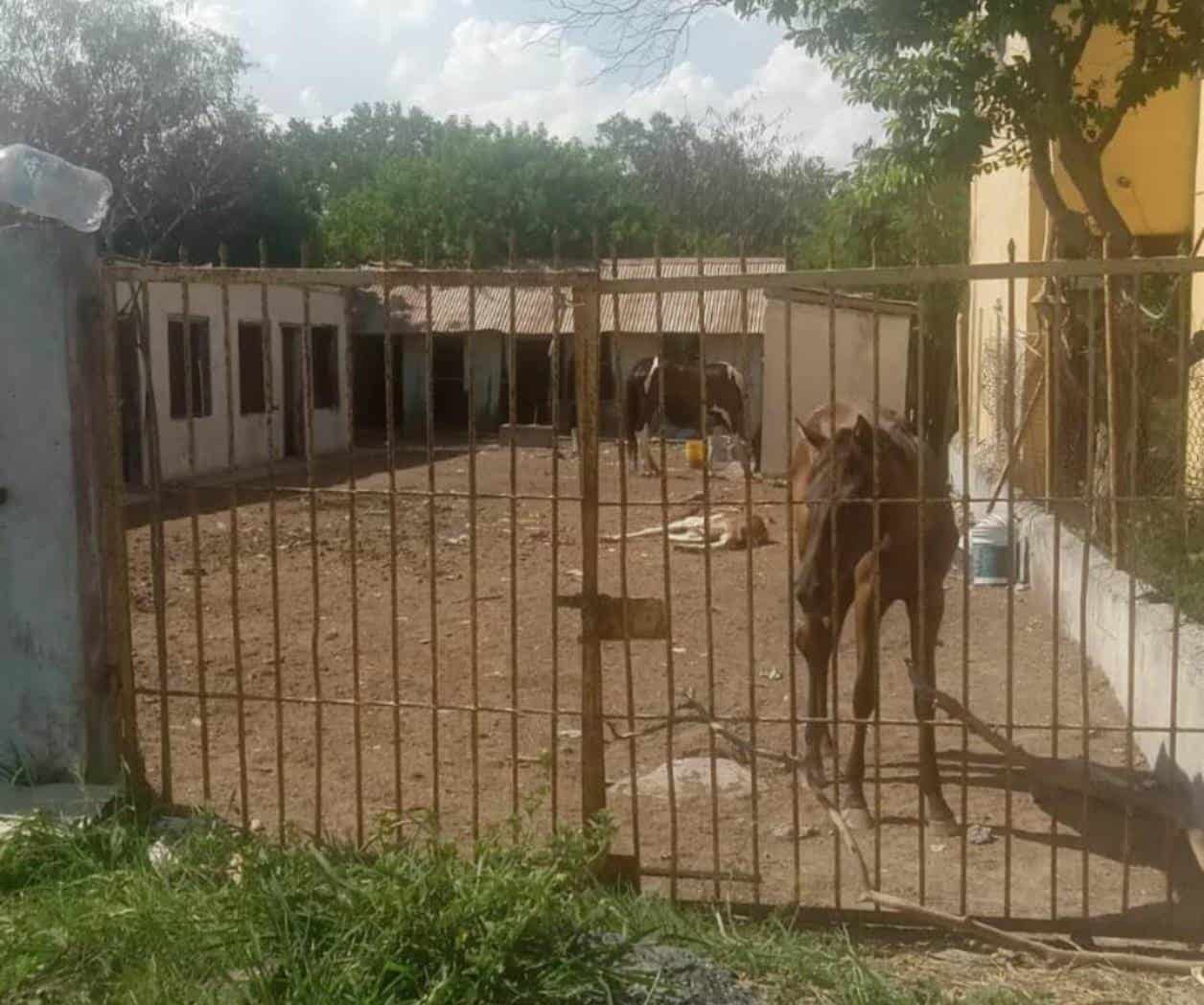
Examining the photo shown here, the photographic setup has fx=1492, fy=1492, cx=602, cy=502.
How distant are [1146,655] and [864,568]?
1.66 metres

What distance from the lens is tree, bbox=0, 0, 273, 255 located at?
31.4 metres

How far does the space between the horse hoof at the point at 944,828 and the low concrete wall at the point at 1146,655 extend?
0.87m

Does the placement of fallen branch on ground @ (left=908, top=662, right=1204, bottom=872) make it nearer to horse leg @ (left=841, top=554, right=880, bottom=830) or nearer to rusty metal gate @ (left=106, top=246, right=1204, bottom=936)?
rusty metal gate @ (left=106, top=246, right=1204, bottom=936)

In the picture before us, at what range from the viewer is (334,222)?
138 ft

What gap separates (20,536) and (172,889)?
5.36ft

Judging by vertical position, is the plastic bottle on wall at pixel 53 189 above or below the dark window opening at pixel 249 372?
above

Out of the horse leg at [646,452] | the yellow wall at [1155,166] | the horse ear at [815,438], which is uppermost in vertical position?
the yellow wall at [1155,166]

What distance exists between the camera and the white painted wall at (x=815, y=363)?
17766 mm

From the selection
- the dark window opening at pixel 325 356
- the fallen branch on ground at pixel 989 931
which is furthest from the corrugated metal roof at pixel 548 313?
the fallen branch on ground at pixel 989 931

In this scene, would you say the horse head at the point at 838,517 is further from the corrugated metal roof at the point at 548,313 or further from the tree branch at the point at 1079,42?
the corrugated metal roof at the point at 548,313

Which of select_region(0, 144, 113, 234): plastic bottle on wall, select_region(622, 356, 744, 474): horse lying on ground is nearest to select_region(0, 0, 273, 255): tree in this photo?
select_region(622, 356, 744, 474): horse lying on ground

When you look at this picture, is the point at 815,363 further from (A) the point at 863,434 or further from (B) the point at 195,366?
(A) the point at 863,434

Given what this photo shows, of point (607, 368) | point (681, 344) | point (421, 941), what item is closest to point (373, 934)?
point (421, 941)

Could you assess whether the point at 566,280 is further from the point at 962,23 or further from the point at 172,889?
the point at 962,23
